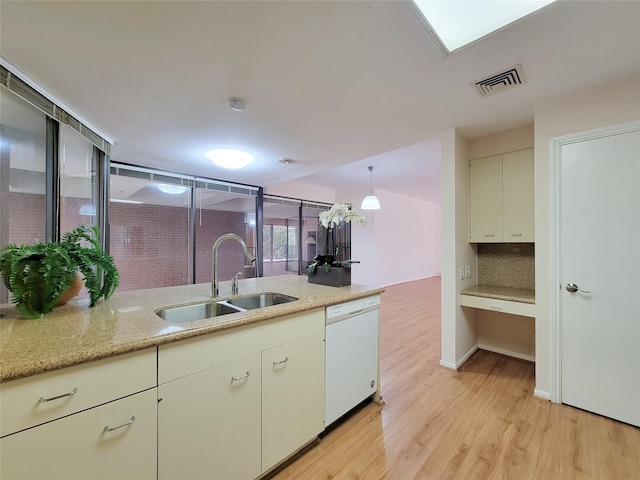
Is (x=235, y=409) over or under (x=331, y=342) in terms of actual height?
under

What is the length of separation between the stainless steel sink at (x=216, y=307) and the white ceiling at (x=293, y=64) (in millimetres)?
1515

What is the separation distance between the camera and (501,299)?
2561 millimetres

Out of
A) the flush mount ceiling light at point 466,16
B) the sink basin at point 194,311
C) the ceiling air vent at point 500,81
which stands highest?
A: the flush mount ceiling light at point 466,16

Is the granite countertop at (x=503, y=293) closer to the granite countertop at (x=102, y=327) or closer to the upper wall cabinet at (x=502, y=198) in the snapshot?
the upper wall cabinet at (x=502, y=198)

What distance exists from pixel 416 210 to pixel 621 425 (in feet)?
24.1

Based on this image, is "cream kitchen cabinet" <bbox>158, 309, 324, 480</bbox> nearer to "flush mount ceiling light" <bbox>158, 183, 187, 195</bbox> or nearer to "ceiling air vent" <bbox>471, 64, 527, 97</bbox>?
"ceiling air vent" <bbox>471, 64, 527, 97</bbox>

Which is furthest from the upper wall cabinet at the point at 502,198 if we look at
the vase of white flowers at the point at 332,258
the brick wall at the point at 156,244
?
the brick wall at the point at 156,244

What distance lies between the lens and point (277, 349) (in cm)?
149

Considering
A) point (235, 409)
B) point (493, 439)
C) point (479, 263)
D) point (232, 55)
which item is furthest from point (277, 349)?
point (479, 263)

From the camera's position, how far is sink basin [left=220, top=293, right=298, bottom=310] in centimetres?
191

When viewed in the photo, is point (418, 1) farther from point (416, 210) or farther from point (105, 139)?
point (416, 210)

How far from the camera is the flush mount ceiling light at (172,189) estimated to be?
4471 mm

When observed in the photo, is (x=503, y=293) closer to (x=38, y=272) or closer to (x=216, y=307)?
(x=216, y=307)

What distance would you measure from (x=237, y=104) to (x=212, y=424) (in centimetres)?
213
